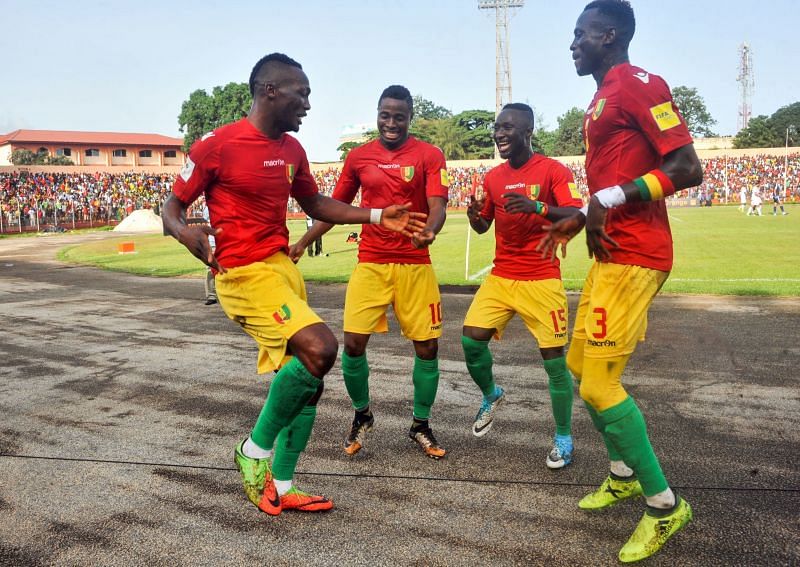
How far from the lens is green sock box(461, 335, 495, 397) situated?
4820 millimetres

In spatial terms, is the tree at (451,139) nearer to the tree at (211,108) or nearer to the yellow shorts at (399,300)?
the tree at (211,108)

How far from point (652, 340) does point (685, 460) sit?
395cm

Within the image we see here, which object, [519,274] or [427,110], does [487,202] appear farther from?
[427,110]

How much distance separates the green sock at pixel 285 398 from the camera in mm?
3568

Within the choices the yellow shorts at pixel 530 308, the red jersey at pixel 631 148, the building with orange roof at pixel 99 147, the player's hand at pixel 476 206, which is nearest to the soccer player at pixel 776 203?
the player's hand at pixel 476 206

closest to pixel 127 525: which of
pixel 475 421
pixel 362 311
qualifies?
pixel 362 311

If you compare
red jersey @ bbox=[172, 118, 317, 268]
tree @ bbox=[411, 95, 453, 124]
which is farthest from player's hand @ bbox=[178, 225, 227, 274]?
tree @ bbox=[411, 95, 453, 124]

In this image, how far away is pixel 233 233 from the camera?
3846 millimetres

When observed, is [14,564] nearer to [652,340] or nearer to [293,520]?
[293,520]

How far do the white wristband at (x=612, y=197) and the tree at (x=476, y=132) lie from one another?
83778 millimetres

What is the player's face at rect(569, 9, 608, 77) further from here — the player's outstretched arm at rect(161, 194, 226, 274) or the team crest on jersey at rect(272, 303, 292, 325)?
the player's outstretched arm at rect(161, 194, 226, 274)

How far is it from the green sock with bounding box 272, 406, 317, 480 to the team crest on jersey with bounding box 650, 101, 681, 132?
249cm

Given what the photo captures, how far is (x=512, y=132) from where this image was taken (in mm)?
4938

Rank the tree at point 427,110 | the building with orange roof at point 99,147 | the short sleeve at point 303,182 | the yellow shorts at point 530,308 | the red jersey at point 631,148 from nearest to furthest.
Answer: the red jersey at point 631,148 → the short sleeve at point 303,182 → the yellow shorts at point 530,308 → the building with orange roof at point 99,147 → the tree at point 427,110
